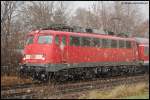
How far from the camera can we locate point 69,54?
23312mm

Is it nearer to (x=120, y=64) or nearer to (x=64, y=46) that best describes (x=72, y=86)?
(x=64, y=46)

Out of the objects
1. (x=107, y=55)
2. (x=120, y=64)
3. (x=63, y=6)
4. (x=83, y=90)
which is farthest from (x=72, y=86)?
(x=63, y=6)

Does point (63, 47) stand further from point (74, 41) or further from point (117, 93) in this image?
point (117, 93)

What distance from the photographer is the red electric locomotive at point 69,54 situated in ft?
72.8

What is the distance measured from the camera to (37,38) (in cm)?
2305

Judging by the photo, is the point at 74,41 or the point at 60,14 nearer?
the point at 74,41

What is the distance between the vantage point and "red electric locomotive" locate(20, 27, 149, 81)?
22.2 metres

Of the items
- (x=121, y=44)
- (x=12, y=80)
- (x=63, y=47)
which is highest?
(x=121, y=44)

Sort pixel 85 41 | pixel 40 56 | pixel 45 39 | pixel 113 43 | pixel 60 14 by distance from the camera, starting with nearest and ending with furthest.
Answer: pixel 40 56
pixel 45 39
pixel 85 41
pixel 113 43
pixel 60 14

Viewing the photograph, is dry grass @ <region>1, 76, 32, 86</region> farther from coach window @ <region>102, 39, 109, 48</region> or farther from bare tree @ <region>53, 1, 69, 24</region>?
bare tree @ <region>53, 1, 69, 24</region>

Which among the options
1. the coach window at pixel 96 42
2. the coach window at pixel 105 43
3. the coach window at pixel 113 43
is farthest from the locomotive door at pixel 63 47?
the coach window at pixel 113 43

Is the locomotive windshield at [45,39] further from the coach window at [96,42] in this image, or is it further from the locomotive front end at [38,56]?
the coach window at [96,42]

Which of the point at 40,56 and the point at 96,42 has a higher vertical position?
the point at 96,42

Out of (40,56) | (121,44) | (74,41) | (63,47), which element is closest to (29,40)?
(40,56)
